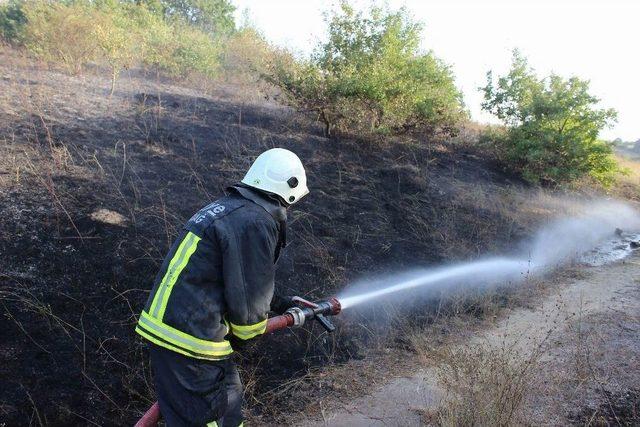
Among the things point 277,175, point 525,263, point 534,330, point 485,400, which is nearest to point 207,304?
point 277,175

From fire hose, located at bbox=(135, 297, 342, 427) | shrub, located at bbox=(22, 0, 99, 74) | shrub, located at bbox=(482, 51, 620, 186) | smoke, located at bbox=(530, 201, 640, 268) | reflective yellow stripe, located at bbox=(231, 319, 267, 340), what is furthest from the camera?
shrub, located at bbox=(482, 51, 620, 186)

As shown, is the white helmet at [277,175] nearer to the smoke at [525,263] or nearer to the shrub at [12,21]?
the smoke at [525,263]

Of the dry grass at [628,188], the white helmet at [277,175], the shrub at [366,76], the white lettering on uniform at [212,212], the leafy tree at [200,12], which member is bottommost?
the white lettering on uniform at [212,212]

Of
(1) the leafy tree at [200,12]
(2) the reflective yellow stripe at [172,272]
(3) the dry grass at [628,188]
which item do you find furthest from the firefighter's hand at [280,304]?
(1) the leafy tree at [200,12]

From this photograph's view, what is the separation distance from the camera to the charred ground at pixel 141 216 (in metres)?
3.66

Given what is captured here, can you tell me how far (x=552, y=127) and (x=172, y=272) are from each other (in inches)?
419

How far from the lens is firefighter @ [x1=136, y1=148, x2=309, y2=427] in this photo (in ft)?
7.56

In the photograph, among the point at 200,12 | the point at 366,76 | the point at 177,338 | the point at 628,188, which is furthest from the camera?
the point at 200,12

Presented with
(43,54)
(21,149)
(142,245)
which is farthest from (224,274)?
(43,54)

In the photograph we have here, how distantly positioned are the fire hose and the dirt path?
116 centimetres

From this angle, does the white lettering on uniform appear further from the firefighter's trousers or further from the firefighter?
the firefighter's trousers

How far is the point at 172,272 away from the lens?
7.72 feet

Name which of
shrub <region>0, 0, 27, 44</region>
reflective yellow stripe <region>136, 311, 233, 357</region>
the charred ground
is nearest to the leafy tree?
shrub <region>0, 0, 27, 44</region>

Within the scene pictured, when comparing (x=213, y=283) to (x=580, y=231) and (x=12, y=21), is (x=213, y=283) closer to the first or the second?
(x=580, y=231)
